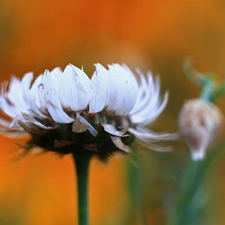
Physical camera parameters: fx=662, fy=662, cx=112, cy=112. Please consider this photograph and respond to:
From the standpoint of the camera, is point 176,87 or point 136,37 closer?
point 176,87

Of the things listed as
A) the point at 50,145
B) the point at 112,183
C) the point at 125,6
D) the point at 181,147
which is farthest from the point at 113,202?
the point at 125,6

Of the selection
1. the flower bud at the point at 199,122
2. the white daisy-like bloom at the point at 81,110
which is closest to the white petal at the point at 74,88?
the white daisy-like bloom at the point at 81,110

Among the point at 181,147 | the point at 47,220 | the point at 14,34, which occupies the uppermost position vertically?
the point at 14,34

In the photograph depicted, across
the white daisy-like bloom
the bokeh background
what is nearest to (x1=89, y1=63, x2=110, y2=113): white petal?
the white daisy-like bloom

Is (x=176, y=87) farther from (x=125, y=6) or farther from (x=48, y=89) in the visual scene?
Answer: (x=48, y=89)

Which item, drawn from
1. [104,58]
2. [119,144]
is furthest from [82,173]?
[104,58]

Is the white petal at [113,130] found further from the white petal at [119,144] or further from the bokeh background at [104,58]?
the bokeh background at [104,58]

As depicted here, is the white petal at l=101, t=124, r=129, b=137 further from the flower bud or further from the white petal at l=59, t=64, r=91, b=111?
the flower bud
